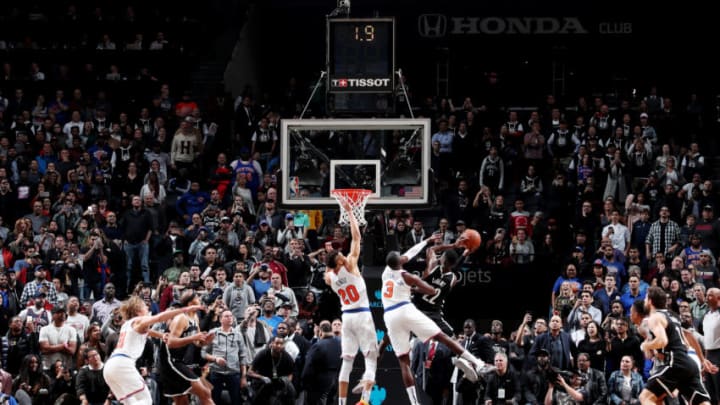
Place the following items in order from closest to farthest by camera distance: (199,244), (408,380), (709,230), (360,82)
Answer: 1. (408,380)
2. (360,82)
3. (709,230)
4. (199,244)

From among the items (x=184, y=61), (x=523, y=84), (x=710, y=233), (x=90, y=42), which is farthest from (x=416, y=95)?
(x=710, y=233)

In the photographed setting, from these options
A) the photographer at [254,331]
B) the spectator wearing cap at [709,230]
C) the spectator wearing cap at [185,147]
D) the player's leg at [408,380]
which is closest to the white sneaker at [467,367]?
the player's leg at [408,380]

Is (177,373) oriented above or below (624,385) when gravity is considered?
above

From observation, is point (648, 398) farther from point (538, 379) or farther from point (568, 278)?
point (568, 278)

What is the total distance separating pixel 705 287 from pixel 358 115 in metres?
6.21

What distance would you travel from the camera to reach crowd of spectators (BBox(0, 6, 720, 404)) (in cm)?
2083

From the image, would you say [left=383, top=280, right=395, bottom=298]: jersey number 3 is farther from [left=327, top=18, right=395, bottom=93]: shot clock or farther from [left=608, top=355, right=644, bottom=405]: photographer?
[left=608, top=355, right=644, bottom=405]: photographer

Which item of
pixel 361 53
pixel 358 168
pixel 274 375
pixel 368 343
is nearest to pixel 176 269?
pixel 274 375

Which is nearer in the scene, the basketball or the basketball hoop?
the basketball

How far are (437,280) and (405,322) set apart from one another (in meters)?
1.12

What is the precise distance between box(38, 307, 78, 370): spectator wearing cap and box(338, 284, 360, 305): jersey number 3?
598 cm

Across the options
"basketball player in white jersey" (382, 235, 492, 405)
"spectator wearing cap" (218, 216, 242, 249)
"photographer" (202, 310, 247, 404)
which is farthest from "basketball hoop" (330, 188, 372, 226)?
"spectator wearing cap" (218, 216, 242, 249)

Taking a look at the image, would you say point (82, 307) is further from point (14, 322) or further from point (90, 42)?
point (90, 42)

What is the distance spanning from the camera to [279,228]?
24531 mm
